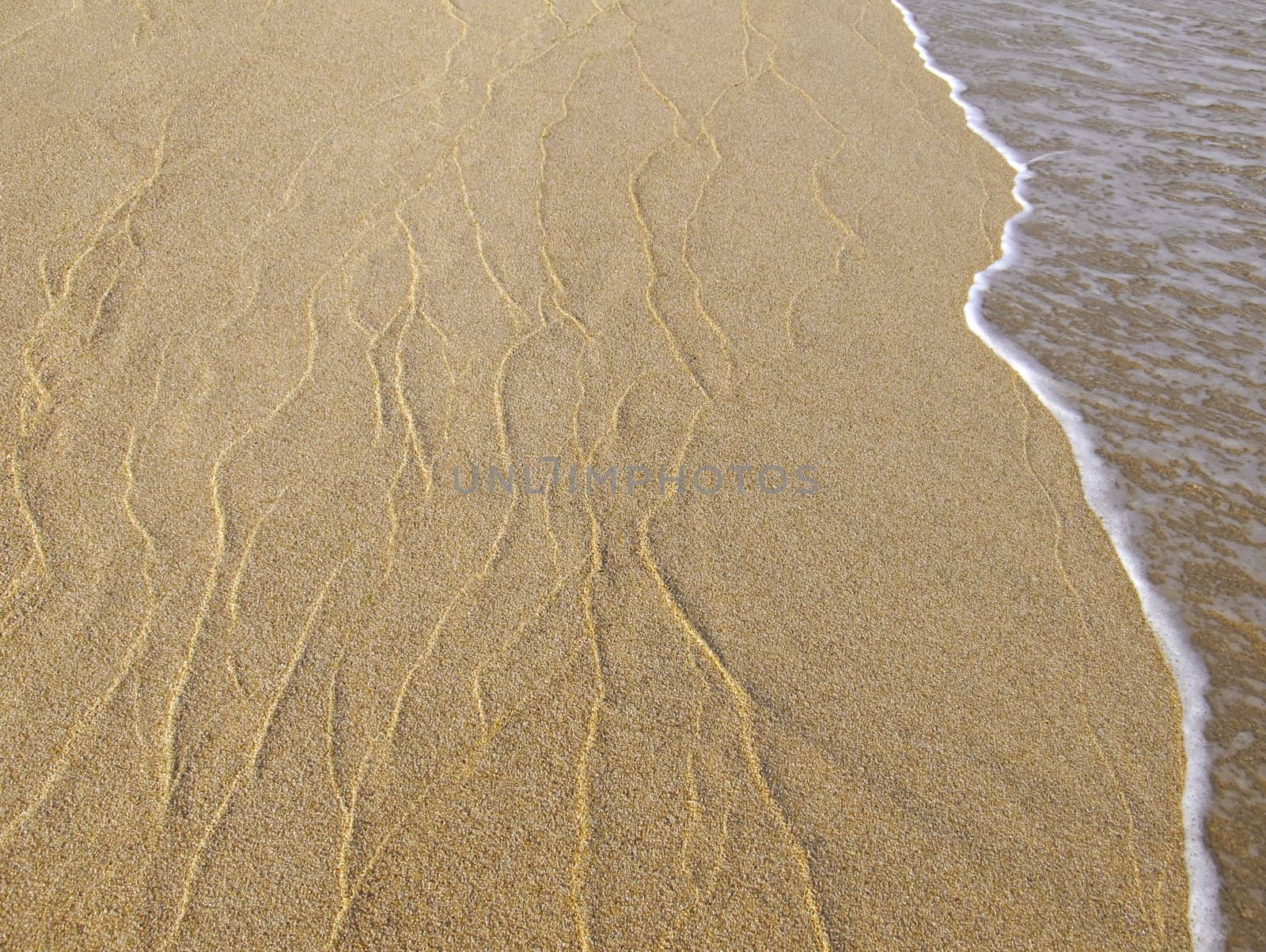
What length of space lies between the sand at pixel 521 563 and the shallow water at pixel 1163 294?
0.20 m

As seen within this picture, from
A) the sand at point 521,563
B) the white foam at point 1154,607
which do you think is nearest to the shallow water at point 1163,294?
the white foam at point 1154,607

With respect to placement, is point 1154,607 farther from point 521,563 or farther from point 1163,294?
point 1163,294

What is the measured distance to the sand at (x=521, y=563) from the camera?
2.28m

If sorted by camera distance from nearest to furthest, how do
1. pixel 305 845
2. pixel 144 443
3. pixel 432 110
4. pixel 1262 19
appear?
pixel 305 845, pixel 144 443, pixel 432 110, pixel 1262 19

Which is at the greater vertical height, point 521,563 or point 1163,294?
point 521,563

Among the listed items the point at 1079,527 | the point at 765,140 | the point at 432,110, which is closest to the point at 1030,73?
the point at 765,140

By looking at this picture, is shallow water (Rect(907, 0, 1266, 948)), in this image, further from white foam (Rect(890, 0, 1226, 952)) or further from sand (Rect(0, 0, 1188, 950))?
sand (Rect(0, 0, 1188, 950))

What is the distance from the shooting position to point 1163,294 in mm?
4570

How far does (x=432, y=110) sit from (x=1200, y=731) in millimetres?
4406

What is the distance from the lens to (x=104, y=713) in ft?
8.13

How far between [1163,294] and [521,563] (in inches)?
136

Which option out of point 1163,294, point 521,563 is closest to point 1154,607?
point 521,563

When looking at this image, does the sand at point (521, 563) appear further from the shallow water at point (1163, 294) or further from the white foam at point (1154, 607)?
the shallow water at point (1163, 294)

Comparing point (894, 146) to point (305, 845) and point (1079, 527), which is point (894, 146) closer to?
point (1079, 527)
